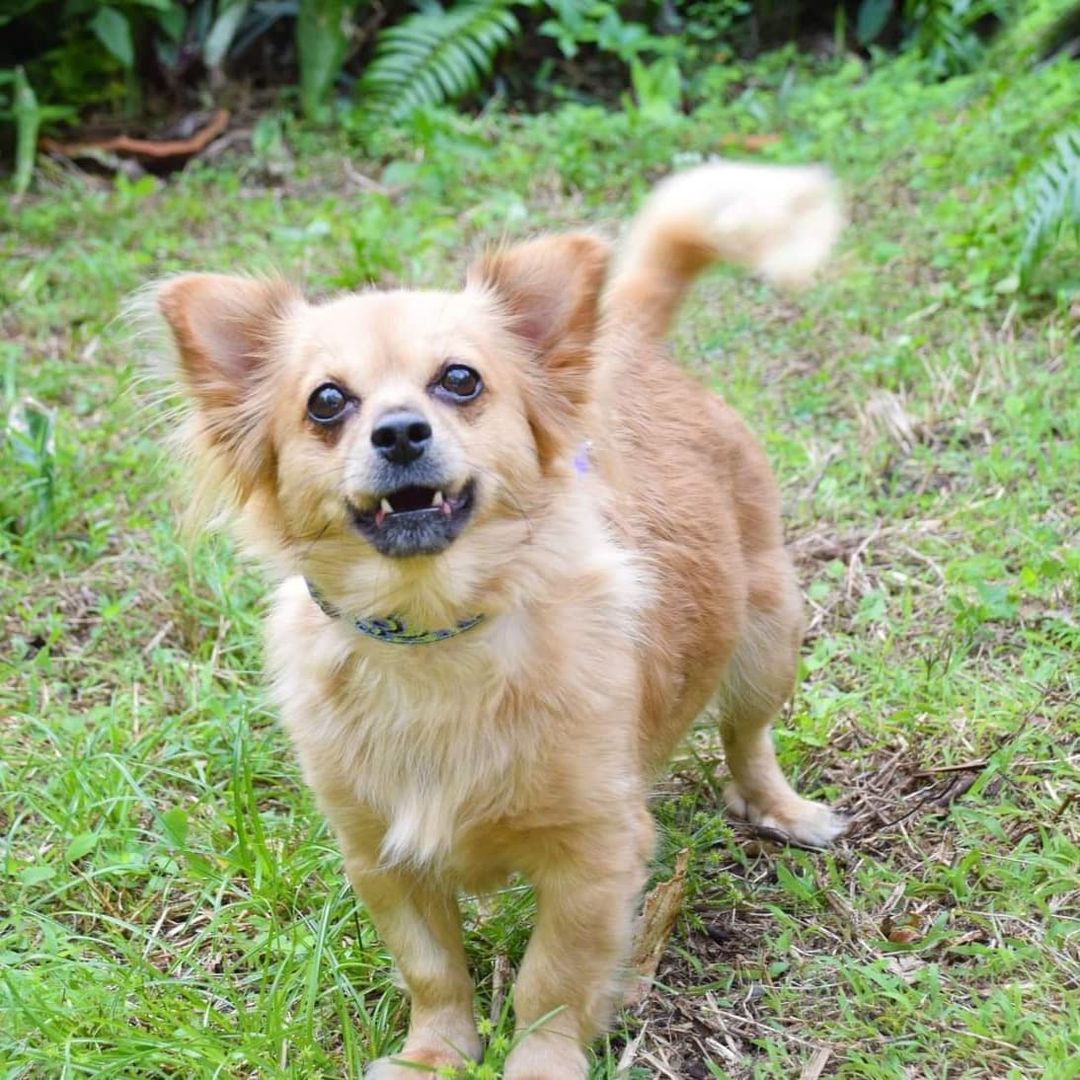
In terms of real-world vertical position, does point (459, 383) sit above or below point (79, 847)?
above

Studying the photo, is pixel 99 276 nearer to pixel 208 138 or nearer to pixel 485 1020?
pixel 208 138

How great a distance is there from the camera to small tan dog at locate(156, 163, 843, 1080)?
2.41m

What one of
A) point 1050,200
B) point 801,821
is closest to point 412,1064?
point 801,821

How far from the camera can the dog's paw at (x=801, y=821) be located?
3186mm

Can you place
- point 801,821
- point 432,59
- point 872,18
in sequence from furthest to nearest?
point 872,18 → point 432,59 → point 801,821

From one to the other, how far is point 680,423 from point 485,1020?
130cm

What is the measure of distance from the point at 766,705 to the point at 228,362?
141 cm

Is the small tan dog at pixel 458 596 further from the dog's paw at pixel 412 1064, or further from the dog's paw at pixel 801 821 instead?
the dog's paw at pixel 801 821

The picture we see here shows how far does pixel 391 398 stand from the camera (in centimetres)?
239

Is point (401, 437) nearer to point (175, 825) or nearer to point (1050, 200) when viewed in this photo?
point (175, 825)

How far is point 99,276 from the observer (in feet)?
19.6

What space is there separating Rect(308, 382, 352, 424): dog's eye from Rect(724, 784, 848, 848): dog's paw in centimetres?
144

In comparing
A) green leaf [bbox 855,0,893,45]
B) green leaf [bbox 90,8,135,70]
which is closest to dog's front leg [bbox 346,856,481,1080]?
green leaf [bbox 90,8,135,70]

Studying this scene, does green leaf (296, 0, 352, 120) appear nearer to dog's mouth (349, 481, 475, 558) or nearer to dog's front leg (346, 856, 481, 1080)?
dog's mouth (349, 481, 475, 558)
